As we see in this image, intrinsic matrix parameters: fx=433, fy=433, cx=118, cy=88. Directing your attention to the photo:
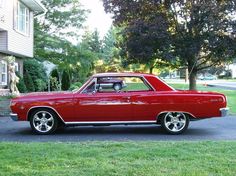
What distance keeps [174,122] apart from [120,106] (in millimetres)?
1294

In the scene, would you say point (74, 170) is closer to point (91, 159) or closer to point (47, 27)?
point (91, 159)

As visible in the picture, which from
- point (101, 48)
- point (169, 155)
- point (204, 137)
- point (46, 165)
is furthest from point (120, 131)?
point (101, 48)

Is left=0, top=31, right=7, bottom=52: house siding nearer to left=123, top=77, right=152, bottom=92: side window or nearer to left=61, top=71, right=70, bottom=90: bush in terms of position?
left=61, top=71, right=70, bottom=90: bush

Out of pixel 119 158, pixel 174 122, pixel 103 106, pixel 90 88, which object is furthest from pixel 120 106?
pixel 119 158

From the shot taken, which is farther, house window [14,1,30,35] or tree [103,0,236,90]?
tree [103,0,236,90]

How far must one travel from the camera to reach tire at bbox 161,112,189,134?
32.3ft

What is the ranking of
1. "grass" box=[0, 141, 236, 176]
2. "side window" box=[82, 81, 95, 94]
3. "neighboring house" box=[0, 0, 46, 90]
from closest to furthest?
"grass" box=[0, 141, 236, 176]
"side window" box=[82, 81, 95, 94]
"neighboring house" box=[0, 0, 46, 90]

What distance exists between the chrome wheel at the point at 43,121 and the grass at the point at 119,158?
2126 millimetres

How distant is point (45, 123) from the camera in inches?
394

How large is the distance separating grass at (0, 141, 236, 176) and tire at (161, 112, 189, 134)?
6.57 feet

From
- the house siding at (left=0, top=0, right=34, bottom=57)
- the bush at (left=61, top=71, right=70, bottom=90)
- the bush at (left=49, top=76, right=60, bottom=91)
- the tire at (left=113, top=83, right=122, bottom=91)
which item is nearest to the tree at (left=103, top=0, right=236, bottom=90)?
the house siding at (left=0, top=0, right=34, bottom=57)

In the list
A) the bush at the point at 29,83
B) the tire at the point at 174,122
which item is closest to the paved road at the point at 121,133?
the tire at the point at 174,122

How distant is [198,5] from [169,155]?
18.9 m

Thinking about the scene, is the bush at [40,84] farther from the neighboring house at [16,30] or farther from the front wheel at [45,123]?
the front wheel at [45,123]
